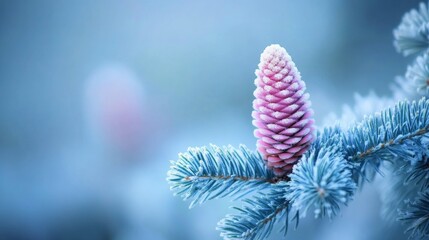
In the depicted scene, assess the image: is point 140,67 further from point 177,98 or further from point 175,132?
point 175,132

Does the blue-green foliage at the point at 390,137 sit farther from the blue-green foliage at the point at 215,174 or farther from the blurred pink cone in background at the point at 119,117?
the blurred pink cone in background at the point at 119,117

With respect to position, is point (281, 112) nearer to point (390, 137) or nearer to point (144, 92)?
point (390, 137)

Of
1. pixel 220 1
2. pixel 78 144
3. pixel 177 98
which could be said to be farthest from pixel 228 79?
pixel 78 144

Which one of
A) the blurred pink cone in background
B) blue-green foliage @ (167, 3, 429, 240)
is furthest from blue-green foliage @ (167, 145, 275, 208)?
the blurred pink cone in background

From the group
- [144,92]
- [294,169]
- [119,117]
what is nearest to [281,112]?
[294,169]

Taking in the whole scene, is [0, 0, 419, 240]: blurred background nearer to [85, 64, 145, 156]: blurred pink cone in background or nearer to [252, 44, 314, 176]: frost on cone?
[85, 64, 145, 156]: blurred pink cone in background

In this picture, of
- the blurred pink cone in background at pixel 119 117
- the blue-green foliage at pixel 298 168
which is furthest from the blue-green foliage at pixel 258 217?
the blurred pink cone in background at pixel 119 117
